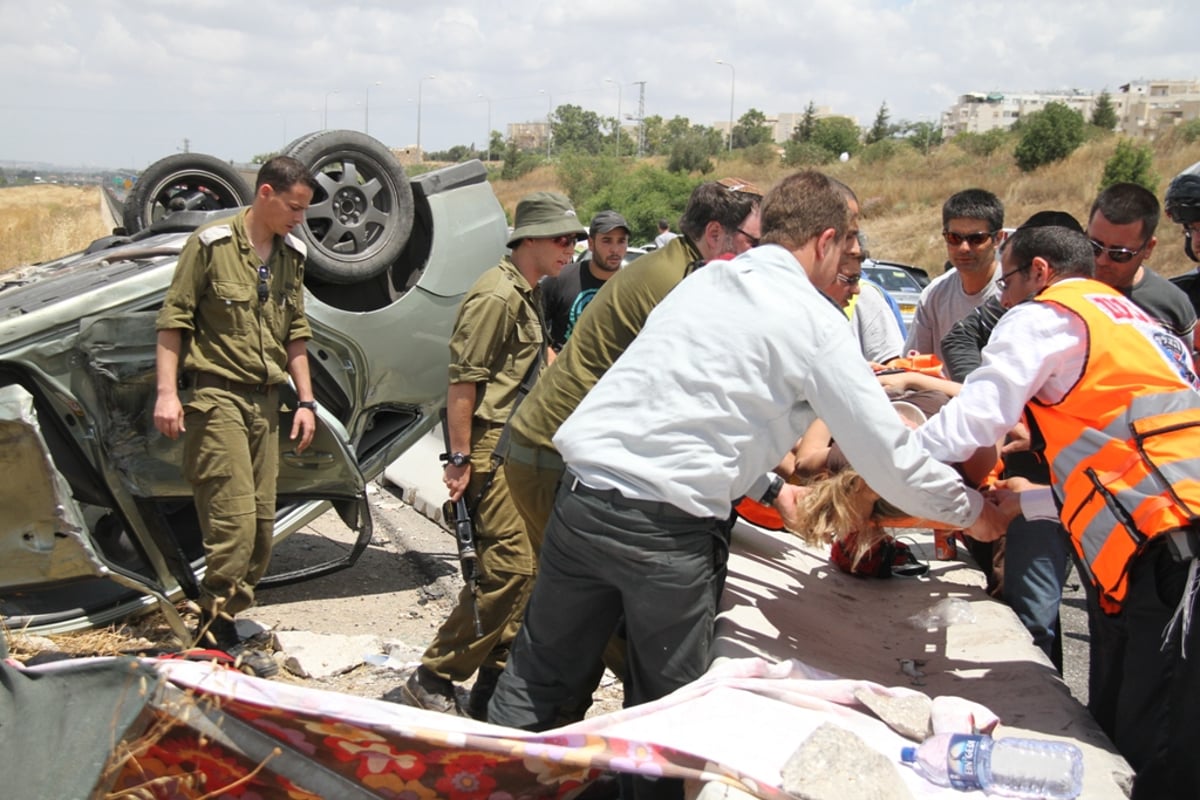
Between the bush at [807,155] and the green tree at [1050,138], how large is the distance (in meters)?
13.5

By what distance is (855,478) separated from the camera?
9.96 feet

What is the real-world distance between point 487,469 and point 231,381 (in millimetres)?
1092

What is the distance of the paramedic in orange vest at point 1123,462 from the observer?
2.35 meters

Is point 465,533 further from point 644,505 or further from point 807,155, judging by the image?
point 807,155

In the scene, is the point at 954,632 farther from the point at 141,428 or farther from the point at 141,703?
the point at 141,428

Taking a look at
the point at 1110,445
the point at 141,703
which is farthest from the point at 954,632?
the point at 141,703

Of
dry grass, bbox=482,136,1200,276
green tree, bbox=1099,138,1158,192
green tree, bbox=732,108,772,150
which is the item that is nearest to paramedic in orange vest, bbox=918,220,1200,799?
dry grass, bbox=482,136,1200,276

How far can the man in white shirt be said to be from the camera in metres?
2.39

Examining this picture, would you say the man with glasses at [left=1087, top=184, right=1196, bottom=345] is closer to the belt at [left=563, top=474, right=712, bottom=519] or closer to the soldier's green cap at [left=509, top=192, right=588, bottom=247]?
the soldier's green cap at [left=509, top=192, right=588, bottom=247]

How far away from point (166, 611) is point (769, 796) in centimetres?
275

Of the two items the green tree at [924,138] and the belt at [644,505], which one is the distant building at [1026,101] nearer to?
the green tree at [924,138]

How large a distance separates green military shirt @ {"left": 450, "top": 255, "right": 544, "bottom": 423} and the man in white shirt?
125 cm

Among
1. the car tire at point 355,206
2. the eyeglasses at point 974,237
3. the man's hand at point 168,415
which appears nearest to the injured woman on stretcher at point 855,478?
the eyeglasses at point 974,237

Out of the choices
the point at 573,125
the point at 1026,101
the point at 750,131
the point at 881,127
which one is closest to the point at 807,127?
the point at 881,127
